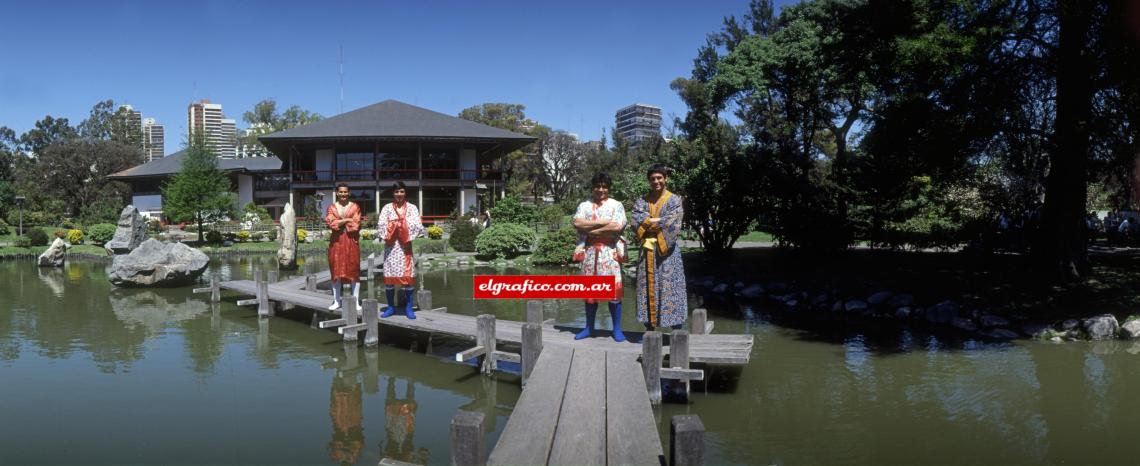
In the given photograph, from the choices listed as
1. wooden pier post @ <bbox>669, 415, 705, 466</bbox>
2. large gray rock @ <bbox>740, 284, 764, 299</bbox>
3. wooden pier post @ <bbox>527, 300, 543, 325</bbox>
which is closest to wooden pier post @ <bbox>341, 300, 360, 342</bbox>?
wooden pier post @ <bbox>527, 300, 543, 325</bbox>

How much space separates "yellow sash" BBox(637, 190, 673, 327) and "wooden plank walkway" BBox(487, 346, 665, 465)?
2.83ft

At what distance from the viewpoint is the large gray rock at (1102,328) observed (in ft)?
34.6

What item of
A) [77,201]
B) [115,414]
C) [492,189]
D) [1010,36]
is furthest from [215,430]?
[77,201]

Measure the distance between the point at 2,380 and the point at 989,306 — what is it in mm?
14138

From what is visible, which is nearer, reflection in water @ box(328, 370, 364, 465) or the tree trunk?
reflection in water @ box(328, 370, 364, 465)

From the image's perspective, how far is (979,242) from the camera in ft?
55.4

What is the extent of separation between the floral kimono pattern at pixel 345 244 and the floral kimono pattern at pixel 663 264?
15.7 ft

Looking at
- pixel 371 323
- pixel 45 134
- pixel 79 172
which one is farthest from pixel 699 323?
pixel 45 134

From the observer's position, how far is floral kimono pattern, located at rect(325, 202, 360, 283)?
34.9ft

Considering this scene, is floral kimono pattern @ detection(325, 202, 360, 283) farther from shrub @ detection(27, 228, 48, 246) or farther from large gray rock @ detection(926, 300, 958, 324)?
shrub @ detection(27, 228, 48, 246)

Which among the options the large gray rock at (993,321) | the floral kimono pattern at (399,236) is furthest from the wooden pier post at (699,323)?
the large gray rock at (993,321)

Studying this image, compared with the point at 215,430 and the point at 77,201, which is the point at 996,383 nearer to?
the point at 215,430

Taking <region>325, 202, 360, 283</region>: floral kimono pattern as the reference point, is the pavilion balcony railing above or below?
above

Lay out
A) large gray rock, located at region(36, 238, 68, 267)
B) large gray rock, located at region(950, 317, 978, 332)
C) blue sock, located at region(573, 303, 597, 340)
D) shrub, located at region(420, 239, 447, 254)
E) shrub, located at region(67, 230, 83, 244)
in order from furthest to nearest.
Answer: shrub, located at region(67, 230, 83, 244)
shrub, located at region(420, 239, 447, 254)
large gray rock, located at region(36, 238, 68, 267)
large gray rock, located at region(950, 317, 978, 332)
blue sock, located at region(573, 303, 597, 340)
